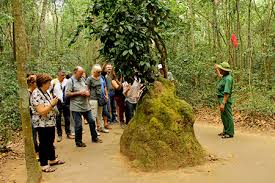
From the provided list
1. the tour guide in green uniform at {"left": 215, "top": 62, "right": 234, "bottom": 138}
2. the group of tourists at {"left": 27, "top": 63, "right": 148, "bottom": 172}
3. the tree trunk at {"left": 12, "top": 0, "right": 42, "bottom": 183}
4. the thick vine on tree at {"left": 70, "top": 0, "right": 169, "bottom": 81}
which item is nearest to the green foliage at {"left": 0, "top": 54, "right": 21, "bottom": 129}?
the group of tourists at {"left": 27, "top": 63, "right": 148, "bottom": 172}

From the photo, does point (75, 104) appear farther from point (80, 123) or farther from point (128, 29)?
point (128, 29)

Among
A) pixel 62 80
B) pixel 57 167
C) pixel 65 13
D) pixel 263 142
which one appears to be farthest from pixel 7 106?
pixel 65 13

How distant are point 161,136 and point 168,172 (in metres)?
0.73

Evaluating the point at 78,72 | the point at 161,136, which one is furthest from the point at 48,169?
the point at 78,72

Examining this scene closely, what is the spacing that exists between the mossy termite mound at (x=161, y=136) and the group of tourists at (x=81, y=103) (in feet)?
2.59

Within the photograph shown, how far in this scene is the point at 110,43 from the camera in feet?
25.5

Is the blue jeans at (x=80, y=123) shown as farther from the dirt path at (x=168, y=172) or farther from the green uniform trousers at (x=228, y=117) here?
the green uniform trousers at (x=228, y=117)

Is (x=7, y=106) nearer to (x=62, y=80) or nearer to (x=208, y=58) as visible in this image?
(x=62, y=80)

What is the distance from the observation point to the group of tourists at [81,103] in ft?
22.4

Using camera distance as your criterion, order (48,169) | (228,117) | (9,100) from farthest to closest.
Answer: (9,100), (228,117), (48,169)

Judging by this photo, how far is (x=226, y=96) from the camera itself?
29.6ft

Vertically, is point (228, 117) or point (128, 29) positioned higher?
point (128, 29)

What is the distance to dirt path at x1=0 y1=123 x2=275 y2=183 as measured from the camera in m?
6.34

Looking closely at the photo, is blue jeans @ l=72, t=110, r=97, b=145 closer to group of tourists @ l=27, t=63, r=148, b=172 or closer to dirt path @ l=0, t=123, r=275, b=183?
group of tourists @ l=27, t=63, r=148, b=172
